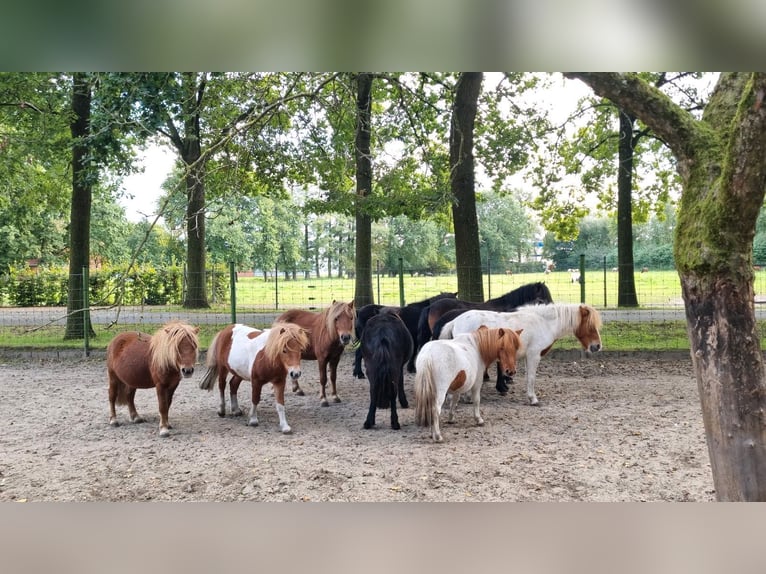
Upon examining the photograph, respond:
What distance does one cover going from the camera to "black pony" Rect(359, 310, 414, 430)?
197 inches

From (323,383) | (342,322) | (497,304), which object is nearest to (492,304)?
(497,304)

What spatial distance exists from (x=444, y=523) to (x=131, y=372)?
10.9 ft

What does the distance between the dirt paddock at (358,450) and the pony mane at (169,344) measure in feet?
2.26

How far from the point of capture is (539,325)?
20.9ft

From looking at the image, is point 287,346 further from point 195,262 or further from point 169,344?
point 195,262

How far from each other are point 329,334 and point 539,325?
2322 millimetres

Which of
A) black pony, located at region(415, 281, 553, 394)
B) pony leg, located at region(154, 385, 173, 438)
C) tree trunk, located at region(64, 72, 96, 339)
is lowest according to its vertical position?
pony leg, located at region(154, 385, 173, 438)

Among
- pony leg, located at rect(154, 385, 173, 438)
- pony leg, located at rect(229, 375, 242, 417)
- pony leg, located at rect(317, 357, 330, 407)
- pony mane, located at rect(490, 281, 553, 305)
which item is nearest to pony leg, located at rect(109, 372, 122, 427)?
pony leg, located at rect(154, 385, 173, 438)

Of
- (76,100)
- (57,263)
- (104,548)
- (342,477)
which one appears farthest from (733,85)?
(57,263)

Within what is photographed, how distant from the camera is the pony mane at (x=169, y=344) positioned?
4609 mm

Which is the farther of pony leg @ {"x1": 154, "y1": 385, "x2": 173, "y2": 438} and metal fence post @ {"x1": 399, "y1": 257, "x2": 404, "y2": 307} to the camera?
metal fence post @ {"x1": 399, "y1": 257, "x2": 404, "y2": 307}

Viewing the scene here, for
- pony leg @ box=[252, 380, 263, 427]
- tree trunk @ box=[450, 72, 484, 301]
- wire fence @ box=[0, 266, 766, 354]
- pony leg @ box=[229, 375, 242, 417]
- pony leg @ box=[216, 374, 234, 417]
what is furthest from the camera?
wire fence @ box=[0, 266, 766, 354]

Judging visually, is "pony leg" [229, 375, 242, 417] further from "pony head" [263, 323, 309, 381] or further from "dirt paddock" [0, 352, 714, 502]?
"pony head" [263, 323, 309, 381]

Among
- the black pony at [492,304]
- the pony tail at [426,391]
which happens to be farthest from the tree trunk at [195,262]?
the pony tail at [426,391]
